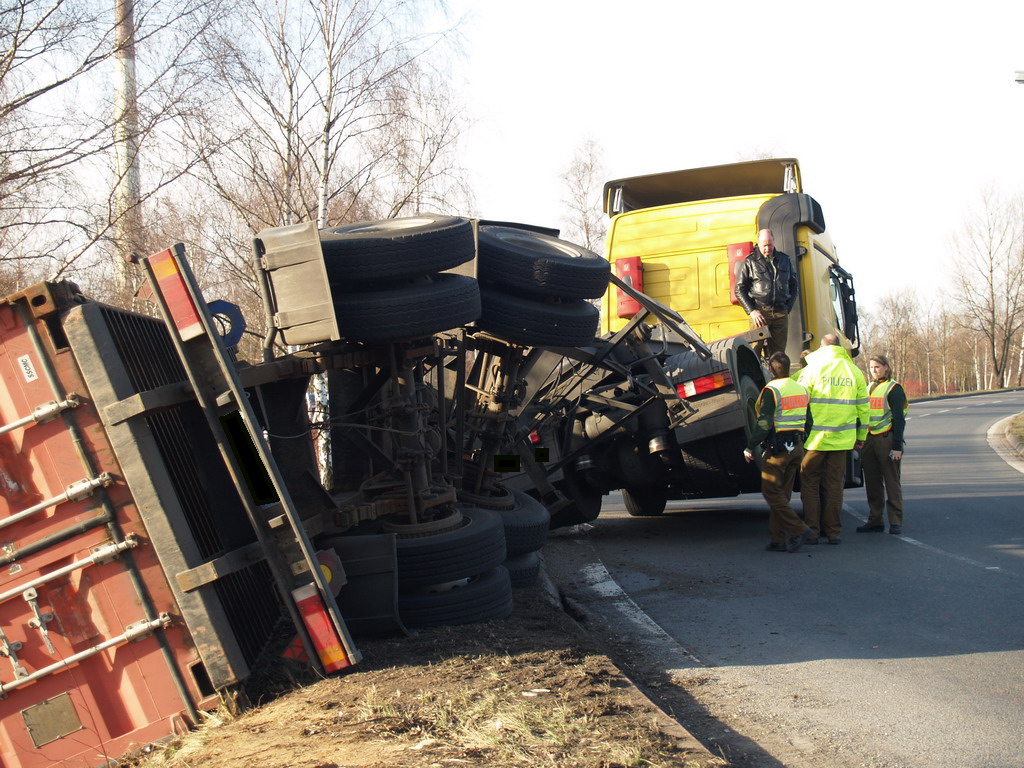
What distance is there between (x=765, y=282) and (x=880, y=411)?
1.66m

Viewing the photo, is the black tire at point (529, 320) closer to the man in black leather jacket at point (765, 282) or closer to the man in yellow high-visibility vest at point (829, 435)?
the man in yellow high-visibility vest at point (829, 435)

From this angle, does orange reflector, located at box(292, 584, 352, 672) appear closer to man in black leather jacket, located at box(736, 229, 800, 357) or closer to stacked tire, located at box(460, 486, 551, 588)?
stacked tire, located at box(460, 486, 551, 588)

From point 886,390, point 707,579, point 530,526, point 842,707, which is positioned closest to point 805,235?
point 886,390

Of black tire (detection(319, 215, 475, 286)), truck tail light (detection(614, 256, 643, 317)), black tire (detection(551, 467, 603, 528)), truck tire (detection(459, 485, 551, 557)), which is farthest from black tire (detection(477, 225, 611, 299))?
truck tail light (detection(614, 256, 643, 317))

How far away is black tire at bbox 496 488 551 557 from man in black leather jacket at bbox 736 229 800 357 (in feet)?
12.8

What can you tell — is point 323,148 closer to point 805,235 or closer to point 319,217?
point 319,217

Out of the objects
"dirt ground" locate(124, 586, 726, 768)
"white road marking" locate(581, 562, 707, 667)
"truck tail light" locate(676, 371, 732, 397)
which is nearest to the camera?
"dirt ground" locate(124, 586, 726, 768)

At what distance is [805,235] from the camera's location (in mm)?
10289

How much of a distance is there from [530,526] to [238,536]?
7.68 ft

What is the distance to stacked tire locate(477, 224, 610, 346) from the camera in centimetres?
613

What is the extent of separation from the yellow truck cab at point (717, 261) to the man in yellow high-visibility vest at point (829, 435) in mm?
495

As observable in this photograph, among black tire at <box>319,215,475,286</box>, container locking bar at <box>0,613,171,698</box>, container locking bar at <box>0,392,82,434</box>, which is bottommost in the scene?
container locking bar at <box>0,613,171,698</box>

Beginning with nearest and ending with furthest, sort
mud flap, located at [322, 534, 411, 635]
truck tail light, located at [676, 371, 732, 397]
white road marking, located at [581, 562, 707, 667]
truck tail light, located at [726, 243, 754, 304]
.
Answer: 1. mud flap, located at [322, 534, 411, 635]
2. white road marking, located at [581, 562, 707, 667]
3. truck tail light, located at [676, 371, 732, 397]
4. truck tail light, located at [726, 243, 754, 304]

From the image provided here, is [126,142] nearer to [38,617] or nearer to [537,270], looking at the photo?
[537,270]
